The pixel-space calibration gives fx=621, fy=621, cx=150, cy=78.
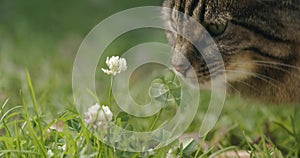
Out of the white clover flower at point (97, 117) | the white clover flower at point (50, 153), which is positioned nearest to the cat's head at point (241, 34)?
the white clover flower at point (97, 117)

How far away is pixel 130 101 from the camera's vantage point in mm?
2445

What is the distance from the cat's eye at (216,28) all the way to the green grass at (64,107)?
35cm

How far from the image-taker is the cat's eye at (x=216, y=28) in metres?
2.03

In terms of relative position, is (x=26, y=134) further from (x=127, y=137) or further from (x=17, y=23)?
(x=17, y=23)

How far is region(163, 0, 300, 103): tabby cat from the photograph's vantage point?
6.66 feet

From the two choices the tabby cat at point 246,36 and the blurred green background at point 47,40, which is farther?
the blurred green background at point 47,40

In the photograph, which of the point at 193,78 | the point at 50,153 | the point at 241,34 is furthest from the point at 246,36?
the point at 50,153

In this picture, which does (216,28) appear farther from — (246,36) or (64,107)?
(64,107)

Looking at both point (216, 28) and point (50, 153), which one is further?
point (216, 28)

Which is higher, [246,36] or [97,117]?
[246,36]

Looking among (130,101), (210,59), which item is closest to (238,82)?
(210,59)

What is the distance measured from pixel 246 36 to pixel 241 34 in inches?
0.7

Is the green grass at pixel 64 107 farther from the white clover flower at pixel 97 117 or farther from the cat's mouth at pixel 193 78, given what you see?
the cat's mouth at pixel 193 78

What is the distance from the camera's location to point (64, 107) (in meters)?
2.41
